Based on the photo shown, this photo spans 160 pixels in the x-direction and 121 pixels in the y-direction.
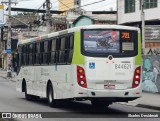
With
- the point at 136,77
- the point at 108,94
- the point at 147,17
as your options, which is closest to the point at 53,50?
the point at 108,94

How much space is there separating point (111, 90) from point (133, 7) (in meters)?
35.4

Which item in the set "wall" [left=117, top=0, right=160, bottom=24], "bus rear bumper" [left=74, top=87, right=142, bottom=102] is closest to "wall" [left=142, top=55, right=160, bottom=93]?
"bus rear bumper" [left=74, top=87, right=142, bottom=102]

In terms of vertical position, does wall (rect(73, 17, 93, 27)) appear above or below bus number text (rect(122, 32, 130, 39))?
above

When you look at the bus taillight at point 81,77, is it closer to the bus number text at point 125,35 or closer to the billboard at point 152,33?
the bus number text at point 125,35

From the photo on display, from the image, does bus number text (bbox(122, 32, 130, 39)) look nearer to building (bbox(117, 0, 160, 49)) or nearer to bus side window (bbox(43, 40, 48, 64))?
bus side window (bbox(43, 40, 48, 64))

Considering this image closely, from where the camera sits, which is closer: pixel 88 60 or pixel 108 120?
pixel 108 120

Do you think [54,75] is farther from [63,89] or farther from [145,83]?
[145,83]

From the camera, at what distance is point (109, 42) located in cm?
1684

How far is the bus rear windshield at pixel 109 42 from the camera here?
1670 centimetres

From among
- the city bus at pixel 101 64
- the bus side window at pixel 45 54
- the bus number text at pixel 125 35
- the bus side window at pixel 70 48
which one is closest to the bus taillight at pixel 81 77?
the city bus at pixel 101 64

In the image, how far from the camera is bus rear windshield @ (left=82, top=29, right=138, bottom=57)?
658 inches

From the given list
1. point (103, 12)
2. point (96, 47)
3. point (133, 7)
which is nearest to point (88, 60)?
point (96, 47)

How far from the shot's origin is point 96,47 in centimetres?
Result: 1675

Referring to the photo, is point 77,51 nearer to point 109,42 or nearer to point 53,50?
point 109,42
